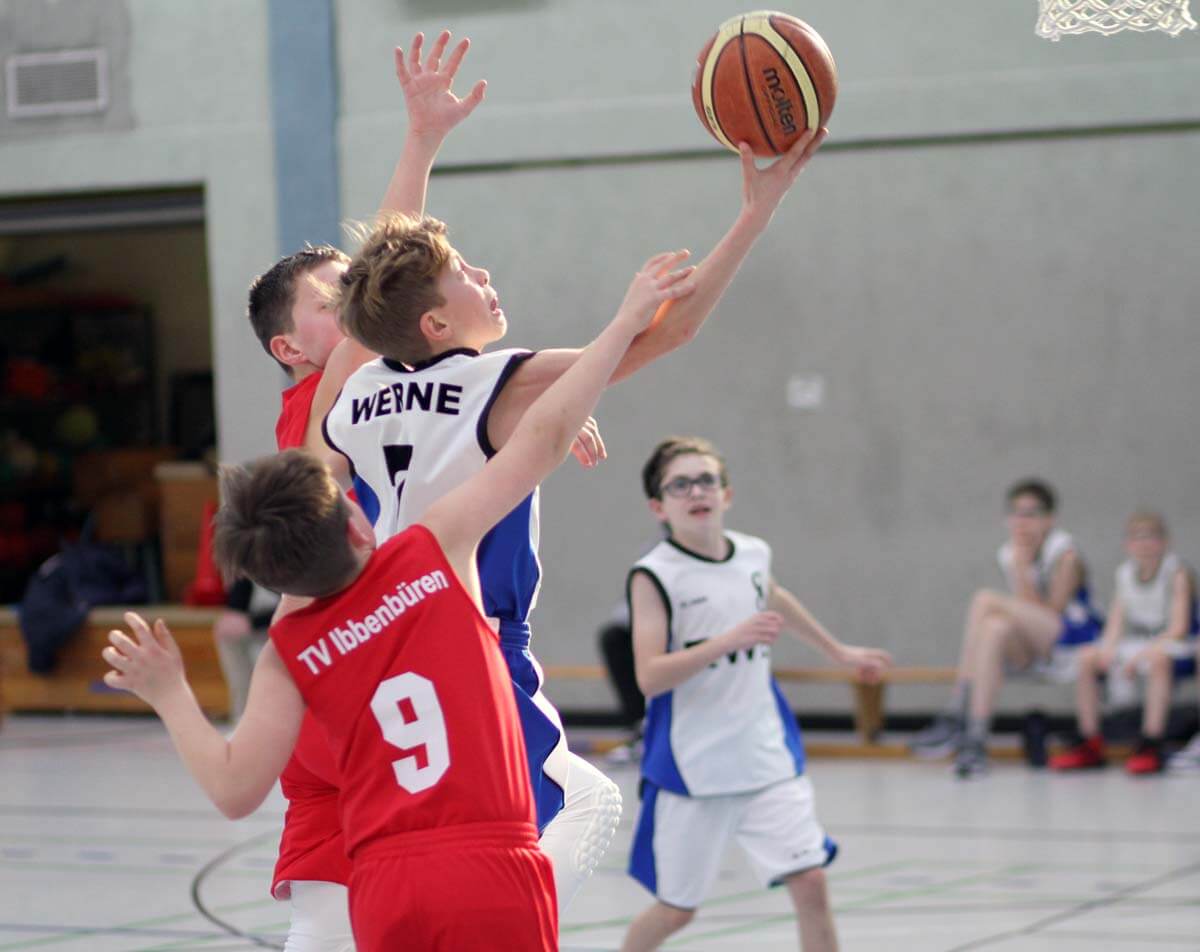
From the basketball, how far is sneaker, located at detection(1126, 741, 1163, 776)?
5405mm

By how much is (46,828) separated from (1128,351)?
5.66 m

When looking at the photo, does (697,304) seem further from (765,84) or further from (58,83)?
(58,83)

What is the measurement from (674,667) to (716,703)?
221 mm

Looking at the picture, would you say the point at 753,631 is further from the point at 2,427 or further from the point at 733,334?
the point at 2,427

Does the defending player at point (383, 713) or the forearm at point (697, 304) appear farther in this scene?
the forearm at point (697, 304)

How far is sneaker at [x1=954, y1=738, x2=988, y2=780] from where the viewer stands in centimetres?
801

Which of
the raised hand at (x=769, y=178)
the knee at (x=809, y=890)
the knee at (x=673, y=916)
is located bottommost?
the knee at (x=673, y=916)

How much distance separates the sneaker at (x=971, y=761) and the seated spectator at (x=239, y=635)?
385 cm

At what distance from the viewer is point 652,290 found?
2.63 metres

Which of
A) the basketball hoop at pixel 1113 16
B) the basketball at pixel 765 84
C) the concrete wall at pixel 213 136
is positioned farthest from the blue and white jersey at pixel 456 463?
the concrete wall at pixel 213 136

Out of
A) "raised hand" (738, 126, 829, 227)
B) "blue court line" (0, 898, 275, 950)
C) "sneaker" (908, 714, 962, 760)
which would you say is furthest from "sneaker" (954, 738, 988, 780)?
"raised hand" (738, 126, 829, 227)

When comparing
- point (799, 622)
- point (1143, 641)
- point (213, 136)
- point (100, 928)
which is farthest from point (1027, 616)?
point (213, 136)

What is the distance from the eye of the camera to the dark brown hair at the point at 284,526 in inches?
91.7

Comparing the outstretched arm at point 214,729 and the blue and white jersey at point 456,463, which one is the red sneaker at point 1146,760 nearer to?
the blue and white jersey at point 456,463
